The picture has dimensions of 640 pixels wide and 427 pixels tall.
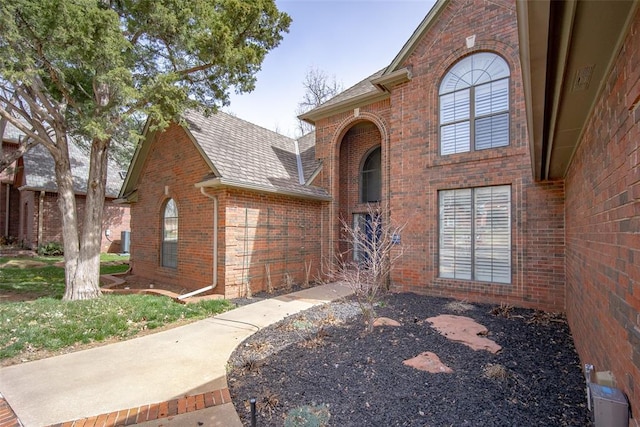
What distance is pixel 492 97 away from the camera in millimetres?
7500

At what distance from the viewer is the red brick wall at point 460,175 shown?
6730mm

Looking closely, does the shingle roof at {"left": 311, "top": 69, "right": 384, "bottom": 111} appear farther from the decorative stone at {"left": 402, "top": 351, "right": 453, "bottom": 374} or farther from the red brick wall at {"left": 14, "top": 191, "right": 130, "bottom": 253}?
the red brick wall at {"left": 14, "top": 191, "right": 130, "bottom": 253}

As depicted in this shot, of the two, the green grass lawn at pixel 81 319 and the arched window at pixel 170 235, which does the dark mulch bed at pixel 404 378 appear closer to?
the green grass lawn at pixel 81 319

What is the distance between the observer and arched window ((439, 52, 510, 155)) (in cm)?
738

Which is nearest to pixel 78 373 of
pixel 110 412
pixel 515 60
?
pixel 110 412

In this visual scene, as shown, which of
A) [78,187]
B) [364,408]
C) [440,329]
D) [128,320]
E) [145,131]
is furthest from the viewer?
[78,187]

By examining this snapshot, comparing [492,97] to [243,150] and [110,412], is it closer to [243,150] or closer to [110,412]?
[243,150]

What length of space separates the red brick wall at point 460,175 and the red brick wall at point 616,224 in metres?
3.53

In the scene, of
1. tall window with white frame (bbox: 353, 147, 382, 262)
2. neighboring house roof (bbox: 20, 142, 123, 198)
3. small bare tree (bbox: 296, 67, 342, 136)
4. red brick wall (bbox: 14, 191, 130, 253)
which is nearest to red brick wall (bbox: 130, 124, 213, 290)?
tall window with white frame (bbox: 353, 147, 382, 262)

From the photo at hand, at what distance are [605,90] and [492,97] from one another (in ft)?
18.4

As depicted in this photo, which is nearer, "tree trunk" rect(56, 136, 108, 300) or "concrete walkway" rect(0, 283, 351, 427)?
"concrete walkway" rect(0, 283, 351, 427)

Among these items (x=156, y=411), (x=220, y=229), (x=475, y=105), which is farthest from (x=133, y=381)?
(x=475, y=105)

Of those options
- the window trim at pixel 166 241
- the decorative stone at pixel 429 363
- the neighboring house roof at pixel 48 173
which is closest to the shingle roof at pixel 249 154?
the window trim at pixel 166 241

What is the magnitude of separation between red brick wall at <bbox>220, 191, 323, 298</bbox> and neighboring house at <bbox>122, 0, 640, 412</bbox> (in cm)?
5
